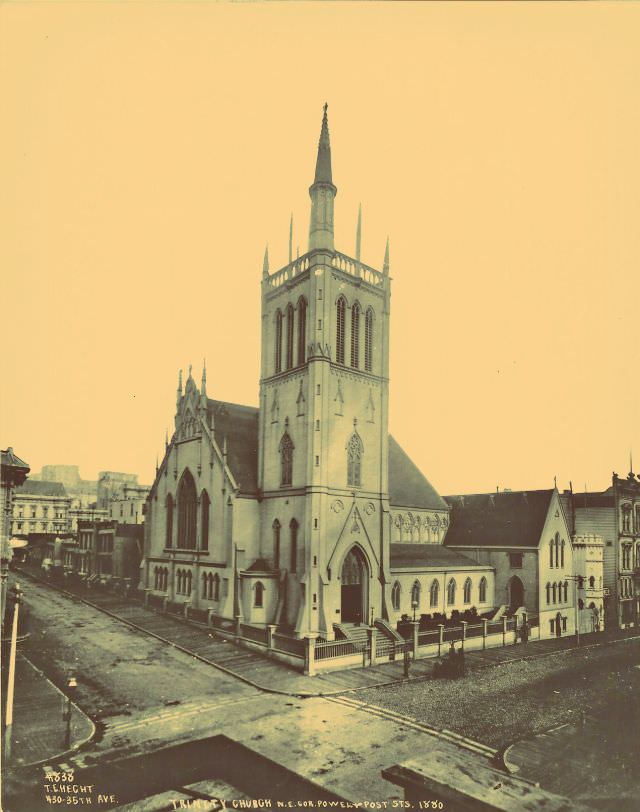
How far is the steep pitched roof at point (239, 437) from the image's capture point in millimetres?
41000

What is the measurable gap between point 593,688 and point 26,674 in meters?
26.6

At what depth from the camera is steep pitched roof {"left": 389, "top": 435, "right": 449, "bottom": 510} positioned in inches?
1944

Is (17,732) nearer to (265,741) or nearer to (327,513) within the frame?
(265,741)

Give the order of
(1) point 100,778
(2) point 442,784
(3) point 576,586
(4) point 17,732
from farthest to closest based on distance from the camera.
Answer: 1. (3) point 576,586
2. (4) point 17,732
3. (1) point 100,778
4. (2) point 442,784

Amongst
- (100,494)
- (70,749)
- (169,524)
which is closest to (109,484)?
(100,494)

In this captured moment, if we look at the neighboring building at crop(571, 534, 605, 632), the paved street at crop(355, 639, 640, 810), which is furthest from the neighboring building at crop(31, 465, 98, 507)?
the paved street at crop(355, 639, 640, 810)

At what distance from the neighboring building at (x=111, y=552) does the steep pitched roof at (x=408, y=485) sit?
24071mm

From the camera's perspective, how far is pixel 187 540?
4397 cm

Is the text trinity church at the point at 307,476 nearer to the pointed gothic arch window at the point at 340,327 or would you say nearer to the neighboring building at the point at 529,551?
the pointed gothic arch window at the point at 340,327

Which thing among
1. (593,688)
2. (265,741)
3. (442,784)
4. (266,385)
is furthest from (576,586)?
(442,784)

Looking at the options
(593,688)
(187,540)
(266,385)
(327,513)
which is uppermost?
(266,385)

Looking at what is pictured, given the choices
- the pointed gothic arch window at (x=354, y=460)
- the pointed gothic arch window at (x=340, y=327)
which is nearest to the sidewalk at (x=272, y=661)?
the pointed gothic arch window at (x=354, y=460)

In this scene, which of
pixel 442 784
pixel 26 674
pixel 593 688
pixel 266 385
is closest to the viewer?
→ pixel 442 784

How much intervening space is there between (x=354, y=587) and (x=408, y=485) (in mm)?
14863
